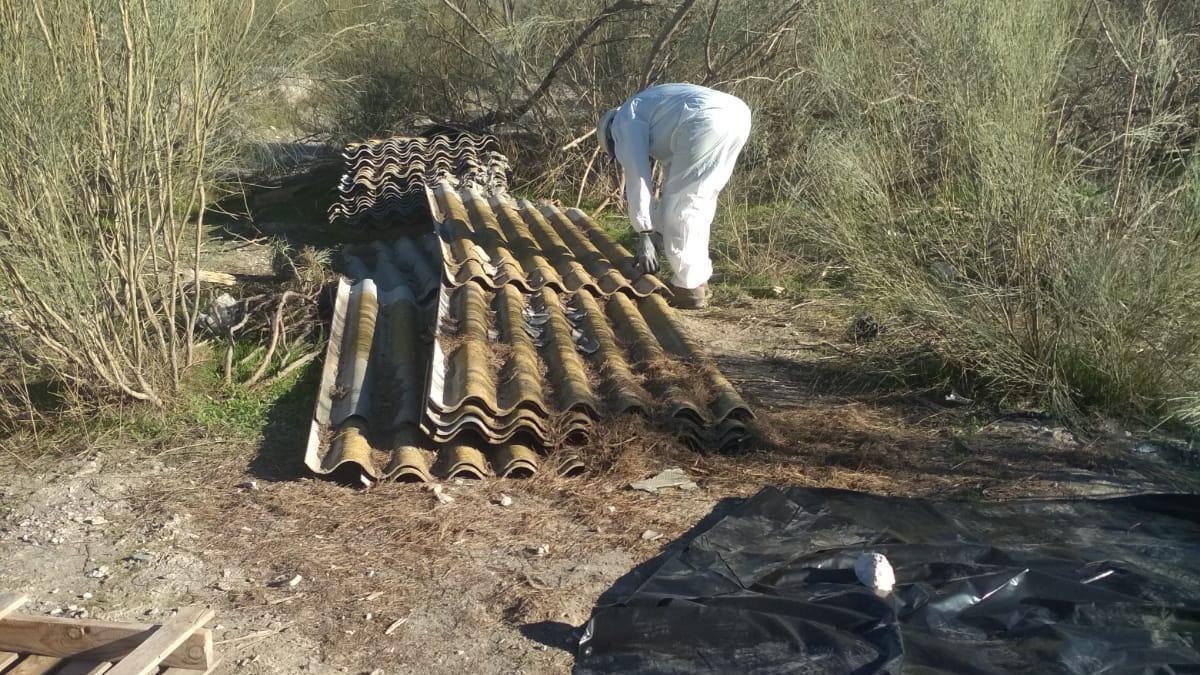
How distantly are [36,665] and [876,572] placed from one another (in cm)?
265

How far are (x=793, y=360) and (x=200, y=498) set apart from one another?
336 cm

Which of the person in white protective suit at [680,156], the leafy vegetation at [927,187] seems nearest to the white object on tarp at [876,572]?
the leafy vegetation at [927,187]

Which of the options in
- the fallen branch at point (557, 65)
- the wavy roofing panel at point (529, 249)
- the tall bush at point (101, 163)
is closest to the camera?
the tall bush at point (101, 163)

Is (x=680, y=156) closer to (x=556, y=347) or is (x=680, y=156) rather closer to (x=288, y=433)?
(x=556, y=347)

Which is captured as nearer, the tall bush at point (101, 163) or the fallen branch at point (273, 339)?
the tall bush at point (101, 163)

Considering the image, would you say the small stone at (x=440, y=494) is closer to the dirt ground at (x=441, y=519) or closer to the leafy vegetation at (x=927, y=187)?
the dirt ground at (x=441, y=519)

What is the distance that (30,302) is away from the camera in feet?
16.5

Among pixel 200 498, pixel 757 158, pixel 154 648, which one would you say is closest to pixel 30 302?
pixel 200 498

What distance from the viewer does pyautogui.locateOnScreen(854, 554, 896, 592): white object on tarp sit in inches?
138

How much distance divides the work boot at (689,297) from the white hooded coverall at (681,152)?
0.19 meters

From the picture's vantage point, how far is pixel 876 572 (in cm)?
353

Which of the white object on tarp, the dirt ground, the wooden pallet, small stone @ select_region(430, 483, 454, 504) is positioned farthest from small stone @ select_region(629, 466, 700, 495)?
the wooden pallet

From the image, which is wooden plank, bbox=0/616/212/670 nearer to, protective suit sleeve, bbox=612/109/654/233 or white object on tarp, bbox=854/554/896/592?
white object on tarp, bbox=854/554/896/592

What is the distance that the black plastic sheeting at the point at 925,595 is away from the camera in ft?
10.3
